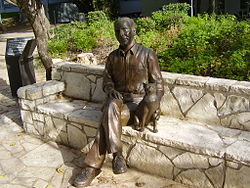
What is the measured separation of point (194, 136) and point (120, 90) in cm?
110

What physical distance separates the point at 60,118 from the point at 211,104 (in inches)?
86.7

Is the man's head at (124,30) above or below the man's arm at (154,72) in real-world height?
above

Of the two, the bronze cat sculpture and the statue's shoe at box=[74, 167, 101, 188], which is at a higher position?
the bronze cat sculpture

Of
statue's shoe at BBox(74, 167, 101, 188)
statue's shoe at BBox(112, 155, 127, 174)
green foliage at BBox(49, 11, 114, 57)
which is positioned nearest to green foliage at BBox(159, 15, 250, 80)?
statue's shoe at BBox(112, 155, 127, 174)

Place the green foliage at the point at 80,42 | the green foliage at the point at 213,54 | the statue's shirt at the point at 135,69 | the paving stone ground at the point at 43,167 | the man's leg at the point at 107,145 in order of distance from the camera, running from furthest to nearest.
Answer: the green foliage at the point at 80,42
the green foliage at the point at 213,54
the statue's shirt at the point at 135,69
the paving stone ground at the point at 43,167
the man's leg at the point at 107,145

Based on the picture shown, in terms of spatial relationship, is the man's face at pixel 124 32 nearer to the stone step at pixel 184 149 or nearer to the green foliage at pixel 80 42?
the stone step at pixel 184 149

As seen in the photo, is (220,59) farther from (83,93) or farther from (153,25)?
(153,25)

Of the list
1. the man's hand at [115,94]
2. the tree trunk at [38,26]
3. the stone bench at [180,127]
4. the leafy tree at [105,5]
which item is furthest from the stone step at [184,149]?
the leafy tree at [105,5]

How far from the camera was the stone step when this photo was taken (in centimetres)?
305

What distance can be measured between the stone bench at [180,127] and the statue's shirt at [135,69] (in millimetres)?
438

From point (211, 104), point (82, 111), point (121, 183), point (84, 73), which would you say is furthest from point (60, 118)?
point (211, 104)

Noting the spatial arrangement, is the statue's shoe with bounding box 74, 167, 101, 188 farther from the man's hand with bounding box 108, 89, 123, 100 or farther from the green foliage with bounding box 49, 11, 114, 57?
the green foliage with bounding box 49, 11, 114, 57

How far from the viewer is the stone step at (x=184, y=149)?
120 inches

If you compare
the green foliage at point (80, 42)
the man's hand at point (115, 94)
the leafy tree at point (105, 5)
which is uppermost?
the leafy tree at point (105, 5)
